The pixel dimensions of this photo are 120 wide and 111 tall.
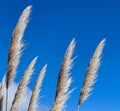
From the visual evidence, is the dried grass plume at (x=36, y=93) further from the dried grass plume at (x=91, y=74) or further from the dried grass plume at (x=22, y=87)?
the dried grass plume at (x=91, y=74)

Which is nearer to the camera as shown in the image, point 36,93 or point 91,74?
point 91,74

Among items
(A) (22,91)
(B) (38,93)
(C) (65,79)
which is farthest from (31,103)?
(C) (65,79)

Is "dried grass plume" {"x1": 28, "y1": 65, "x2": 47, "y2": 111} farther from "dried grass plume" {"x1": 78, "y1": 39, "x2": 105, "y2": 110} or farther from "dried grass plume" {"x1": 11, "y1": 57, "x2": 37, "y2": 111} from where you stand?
"dried grass plume" {"x1": 78, "y1": 39, "x2": 105, "y2": 110}

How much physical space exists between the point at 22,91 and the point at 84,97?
1033 millimetres

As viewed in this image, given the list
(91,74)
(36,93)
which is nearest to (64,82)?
(91,74)

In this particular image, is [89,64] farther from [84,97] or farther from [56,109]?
[56,109]

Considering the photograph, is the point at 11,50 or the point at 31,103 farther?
the point at 31,103

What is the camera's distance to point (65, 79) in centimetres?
599

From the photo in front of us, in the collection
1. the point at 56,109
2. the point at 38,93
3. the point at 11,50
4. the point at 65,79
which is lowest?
the point at 56,109

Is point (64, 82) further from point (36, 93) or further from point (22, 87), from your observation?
point (36, 93)

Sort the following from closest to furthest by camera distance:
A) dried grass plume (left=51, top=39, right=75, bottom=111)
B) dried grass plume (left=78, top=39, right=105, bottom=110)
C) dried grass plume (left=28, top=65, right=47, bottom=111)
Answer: dried grass plume (left=51, top=39, right=75, bottom=111) < dried grass plume (left=78, top=39, right=105, bottom=110) < dried grass plume (left=28, top=65, right=47, bottom=111)

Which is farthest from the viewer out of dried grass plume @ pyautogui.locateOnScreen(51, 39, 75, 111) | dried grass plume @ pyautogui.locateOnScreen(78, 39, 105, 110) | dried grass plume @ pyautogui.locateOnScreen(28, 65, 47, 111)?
dried grass plume @ pyautogui.locateOnScreen(28, 65, 47, 111)

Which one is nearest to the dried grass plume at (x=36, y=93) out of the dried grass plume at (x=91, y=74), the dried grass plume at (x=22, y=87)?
the dried grass plume at (x=22, y=87)

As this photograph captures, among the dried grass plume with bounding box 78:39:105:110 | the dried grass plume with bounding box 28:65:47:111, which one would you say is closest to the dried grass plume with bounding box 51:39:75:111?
the dried grass plume with bounding box 78:39:105:110
